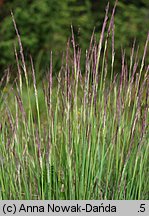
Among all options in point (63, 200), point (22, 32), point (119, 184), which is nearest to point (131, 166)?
point (119, 184)

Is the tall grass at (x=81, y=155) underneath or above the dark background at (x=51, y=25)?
above

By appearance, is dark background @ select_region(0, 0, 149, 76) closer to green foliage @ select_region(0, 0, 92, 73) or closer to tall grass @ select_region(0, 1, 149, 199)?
green foliage @ select_region(0, 0, 92, 73)

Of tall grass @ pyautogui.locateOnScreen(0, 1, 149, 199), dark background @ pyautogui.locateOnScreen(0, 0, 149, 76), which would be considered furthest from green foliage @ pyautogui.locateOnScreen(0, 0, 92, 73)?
tall grass @ pyautogui.locateOnScreen(0, 1, 149, 199)

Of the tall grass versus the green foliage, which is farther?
the green foliage

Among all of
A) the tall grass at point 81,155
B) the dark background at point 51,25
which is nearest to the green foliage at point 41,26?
the dark background at point 51,25

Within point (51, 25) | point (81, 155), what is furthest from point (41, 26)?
point (81, 155)

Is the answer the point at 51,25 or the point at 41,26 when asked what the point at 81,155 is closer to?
the point at 51,25

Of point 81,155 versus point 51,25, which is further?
point 51,25

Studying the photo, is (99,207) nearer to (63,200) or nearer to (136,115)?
(63,200)

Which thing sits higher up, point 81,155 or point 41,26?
point 81,155

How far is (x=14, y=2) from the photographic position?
8.63m

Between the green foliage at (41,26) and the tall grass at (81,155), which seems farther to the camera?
the green foliage at (41,26)

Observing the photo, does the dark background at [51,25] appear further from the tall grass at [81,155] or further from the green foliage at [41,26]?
the tall grass at [81,155]

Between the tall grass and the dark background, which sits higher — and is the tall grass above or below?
above
